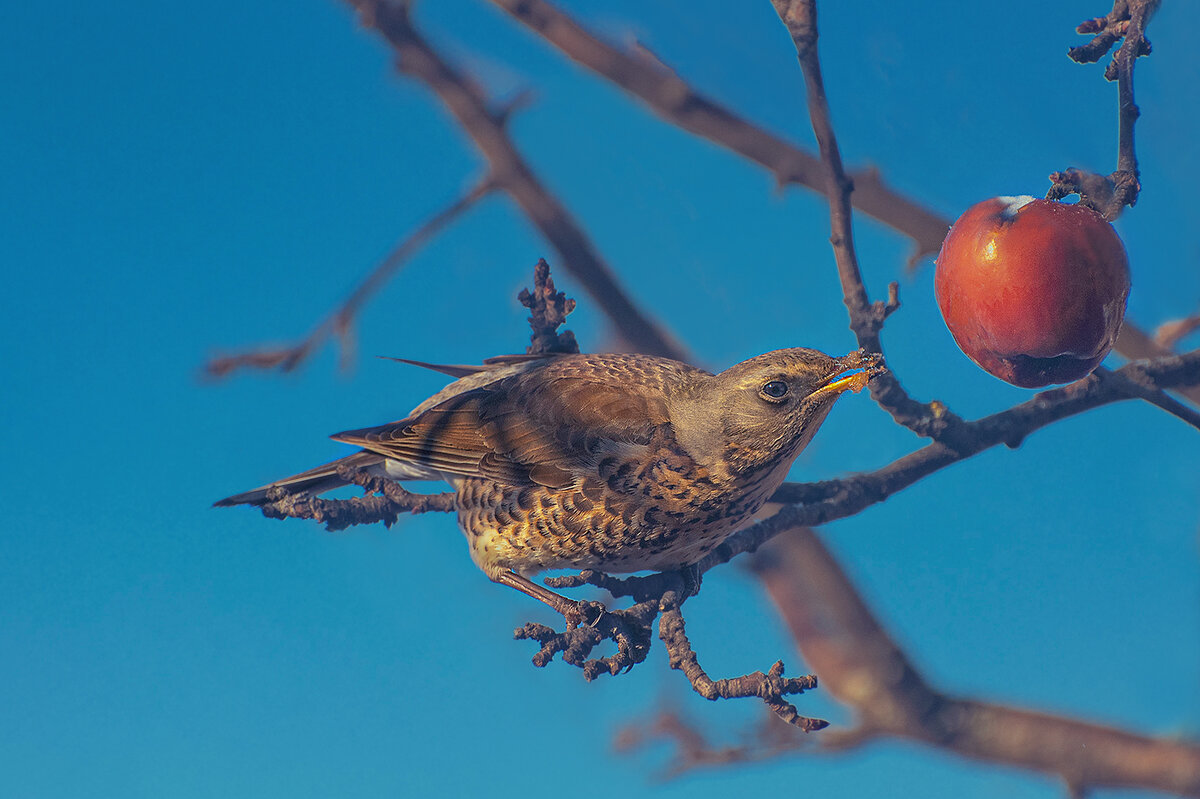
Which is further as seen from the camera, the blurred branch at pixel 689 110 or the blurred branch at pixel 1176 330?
the blurred branch at pixel 689 110

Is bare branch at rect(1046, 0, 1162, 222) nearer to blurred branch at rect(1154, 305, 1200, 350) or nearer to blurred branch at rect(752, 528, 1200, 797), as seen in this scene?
Answer: blurred branch at rect(1154, 305, 1200, 350)

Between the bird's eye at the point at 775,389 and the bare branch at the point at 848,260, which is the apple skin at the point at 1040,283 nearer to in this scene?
the bare branch at the point at 848,260

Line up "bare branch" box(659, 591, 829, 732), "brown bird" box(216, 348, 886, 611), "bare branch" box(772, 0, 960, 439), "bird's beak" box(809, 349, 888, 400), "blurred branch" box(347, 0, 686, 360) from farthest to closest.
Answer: "blurred branch" box(347, 0, 686, 360)
"bare branch" box(772, 0, 960, 439)
"brown bird" box(216, 348, 886, 611)
"bird's beak" box(809, 349, 888, 400)
"bare branch" box(659, 591, 829, 732)

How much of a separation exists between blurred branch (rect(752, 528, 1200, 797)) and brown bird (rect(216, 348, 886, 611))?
90 cm

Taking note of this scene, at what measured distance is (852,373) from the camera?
173 centimetres

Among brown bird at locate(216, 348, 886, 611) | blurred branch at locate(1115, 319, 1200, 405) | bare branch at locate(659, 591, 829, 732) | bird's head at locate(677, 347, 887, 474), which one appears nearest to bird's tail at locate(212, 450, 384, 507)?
brown bird at locate(216, 348, 886, 611)

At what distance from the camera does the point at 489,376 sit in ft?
7.63

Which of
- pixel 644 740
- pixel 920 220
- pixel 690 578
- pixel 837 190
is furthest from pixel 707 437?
pixel 644 740

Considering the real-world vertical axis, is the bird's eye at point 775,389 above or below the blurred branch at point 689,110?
below

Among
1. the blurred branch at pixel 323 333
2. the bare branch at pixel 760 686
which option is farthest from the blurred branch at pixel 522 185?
the bare branch at pixel 760 686

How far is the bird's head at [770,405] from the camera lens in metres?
1.75

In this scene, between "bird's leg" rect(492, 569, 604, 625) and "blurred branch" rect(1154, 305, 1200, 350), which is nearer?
"bird's leg" rect(492, 569, 604, 625)

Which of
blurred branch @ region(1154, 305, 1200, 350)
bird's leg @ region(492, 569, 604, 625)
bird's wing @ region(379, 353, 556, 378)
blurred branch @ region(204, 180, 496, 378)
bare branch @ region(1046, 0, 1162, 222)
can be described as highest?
blurred branch @ region(204, 180, 496, 378)

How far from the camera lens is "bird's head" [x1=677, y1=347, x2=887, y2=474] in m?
1.75
